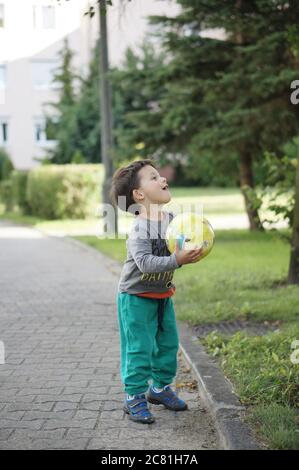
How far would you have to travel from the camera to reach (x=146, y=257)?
4.40 meters

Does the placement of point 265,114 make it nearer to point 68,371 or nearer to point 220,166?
point 220,166

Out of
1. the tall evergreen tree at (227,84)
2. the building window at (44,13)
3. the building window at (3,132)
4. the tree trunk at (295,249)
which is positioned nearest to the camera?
the building window at (44,13)

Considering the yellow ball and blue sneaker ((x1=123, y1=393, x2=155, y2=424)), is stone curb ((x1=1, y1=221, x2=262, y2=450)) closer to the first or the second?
blue sneaker ((x1=123, y1=393, x2=155, y2=424))

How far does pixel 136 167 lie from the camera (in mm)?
4609

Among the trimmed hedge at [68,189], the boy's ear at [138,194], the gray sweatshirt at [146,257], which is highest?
the boy's ear at [138,194]

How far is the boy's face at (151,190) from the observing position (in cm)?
454

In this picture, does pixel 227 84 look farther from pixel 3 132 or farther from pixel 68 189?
pixel 3 132

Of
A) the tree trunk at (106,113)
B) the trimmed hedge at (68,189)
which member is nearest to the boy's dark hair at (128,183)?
the tree trunk at (106,113)

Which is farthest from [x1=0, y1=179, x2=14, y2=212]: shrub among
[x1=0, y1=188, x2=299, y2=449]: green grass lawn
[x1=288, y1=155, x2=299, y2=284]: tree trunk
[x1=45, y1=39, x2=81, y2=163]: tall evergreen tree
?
[x1=288, y1=155, x2=299, y2=284]: tree trunk

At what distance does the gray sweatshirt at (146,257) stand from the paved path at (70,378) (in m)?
0.84

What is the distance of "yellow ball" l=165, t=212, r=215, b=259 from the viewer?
14.1 ft

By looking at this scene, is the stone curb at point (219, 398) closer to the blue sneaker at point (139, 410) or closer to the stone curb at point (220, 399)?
the stone curb at point (220, 399)

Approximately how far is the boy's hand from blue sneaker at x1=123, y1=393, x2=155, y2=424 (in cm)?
95
